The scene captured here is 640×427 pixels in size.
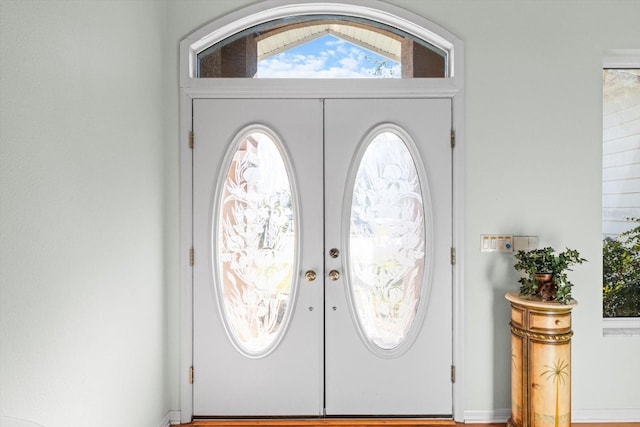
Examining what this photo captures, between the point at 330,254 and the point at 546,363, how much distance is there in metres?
1.36

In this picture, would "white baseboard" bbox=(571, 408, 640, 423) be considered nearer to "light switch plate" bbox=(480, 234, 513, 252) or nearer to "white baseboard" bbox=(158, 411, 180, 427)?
"light switch plate" bbox=(480, 234, 513, 252)

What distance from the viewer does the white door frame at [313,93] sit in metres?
2.64

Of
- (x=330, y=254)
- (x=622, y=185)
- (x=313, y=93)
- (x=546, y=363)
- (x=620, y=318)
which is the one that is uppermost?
(x=313, y=93)

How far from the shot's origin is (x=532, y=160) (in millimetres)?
2648

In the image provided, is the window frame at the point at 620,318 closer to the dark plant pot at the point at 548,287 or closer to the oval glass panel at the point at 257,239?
the dark plant pot at the point at 548,287

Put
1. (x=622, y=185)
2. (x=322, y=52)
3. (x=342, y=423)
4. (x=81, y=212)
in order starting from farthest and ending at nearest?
(x=622, y=185) → (x=322, y=52) → (x=342, y=423) → (x=81, y=212)

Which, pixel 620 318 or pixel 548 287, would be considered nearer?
pixel 548 287

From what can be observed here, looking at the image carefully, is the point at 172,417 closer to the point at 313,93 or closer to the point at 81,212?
the point at 81,212

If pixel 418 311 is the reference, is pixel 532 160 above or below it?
above

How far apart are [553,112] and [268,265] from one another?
205 centimetres

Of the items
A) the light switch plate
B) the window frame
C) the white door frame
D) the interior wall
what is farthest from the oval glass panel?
the window frame

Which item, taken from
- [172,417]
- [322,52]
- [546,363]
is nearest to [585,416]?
[546,363]

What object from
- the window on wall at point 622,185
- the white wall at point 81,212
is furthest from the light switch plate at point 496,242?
the white wall at point 81,212

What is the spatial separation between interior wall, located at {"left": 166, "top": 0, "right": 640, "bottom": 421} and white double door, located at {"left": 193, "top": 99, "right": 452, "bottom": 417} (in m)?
0.20
